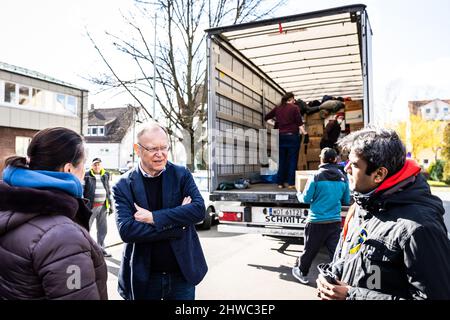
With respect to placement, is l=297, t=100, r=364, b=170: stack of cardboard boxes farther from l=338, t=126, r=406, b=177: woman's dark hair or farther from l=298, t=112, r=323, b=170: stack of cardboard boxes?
l=338, t=126, r=406, b=177: woman's dark hair

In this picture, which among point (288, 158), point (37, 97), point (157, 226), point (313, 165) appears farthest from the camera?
point (37, 97)

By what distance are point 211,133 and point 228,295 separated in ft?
8.48

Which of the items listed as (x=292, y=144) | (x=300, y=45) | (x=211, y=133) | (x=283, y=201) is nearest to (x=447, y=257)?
(x=283, y=201)

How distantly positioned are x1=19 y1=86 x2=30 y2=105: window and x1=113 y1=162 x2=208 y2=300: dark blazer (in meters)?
20.7

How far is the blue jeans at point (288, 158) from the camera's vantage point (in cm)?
668

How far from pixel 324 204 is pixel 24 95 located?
20.5 metres

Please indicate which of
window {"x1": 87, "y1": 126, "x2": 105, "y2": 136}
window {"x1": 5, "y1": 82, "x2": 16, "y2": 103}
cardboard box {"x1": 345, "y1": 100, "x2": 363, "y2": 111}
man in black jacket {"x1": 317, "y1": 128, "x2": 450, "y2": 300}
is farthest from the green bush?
window {"x1": 87, "y1": 126, "x2": 105, "y2": 136}

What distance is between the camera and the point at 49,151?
1.52 meters

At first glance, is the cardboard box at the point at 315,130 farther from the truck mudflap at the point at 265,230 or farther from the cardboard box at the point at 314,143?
the truck mudflap at the point at 265,230

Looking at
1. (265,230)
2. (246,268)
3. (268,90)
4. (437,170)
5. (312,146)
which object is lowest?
(246,268)

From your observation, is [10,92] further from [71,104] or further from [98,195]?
[98,195]

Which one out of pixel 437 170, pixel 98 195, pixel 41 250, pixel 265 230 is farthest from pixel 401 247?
pixel 437 170

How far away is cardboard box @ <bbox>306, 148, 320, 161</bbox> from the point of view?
794cm

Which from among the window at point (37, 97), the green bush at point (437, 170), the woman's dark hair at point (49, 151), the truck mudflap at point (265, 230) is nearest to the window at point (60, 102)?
the window at point (37, 97)
